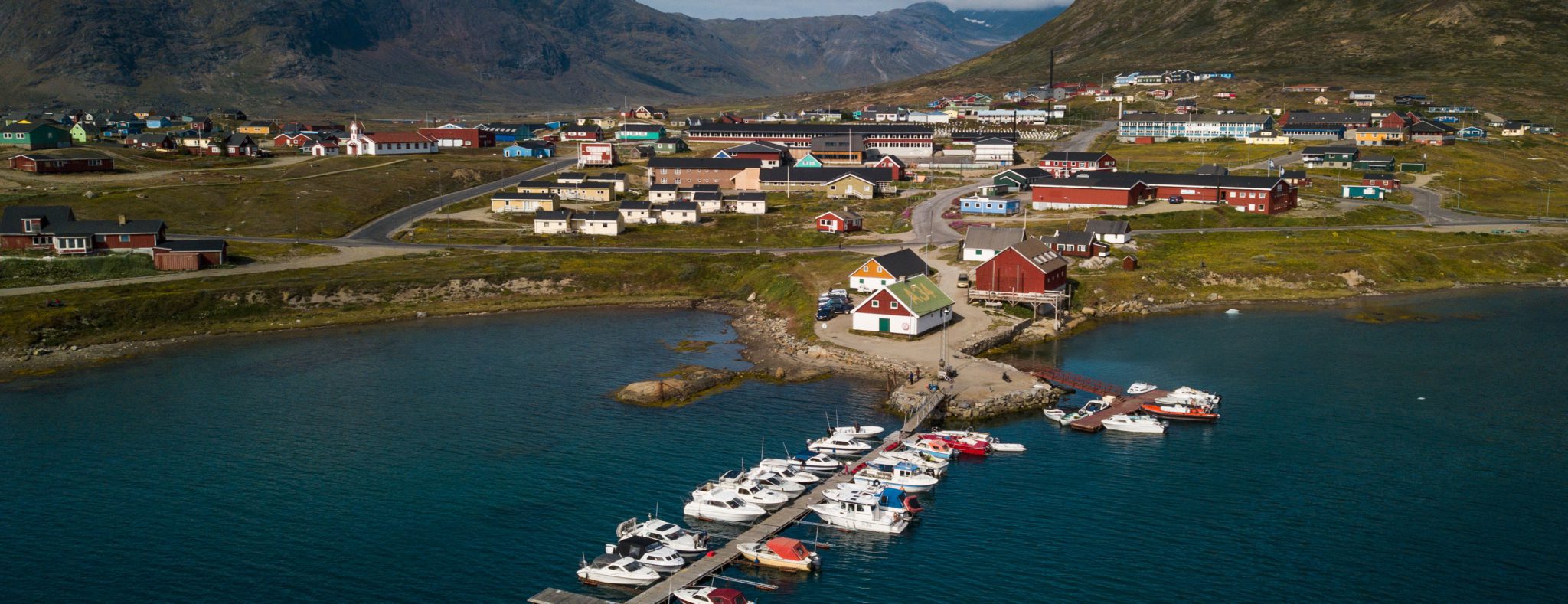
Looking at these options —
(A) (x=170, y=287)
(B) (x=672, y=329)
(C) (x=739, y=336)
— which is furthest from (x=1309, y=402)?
(A) (x=170, y=287)

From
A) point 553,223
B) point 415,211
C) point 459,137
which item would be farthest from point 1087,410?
point 459,137

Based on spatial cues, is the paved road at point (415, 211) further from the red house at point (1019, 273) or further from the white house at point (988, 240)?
the red house at point (1019, 273)

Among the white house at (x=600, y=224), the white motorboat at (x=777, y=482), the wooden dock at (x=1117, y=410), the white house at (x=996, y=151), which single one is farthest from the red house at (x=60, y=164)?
the wooden dock at (x=1117, y=410)

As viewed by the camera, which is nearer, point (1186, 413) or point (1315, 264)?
point (1186, 413)

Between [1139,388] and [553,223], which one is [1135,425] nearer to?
[1139,388]

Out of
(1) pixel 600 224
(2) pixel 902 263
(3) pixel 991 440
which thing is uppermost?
(1) pixel 600 224

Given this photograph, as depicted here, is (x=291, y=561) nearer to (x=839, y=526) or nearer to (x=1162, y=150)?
(x=839, y=526)
